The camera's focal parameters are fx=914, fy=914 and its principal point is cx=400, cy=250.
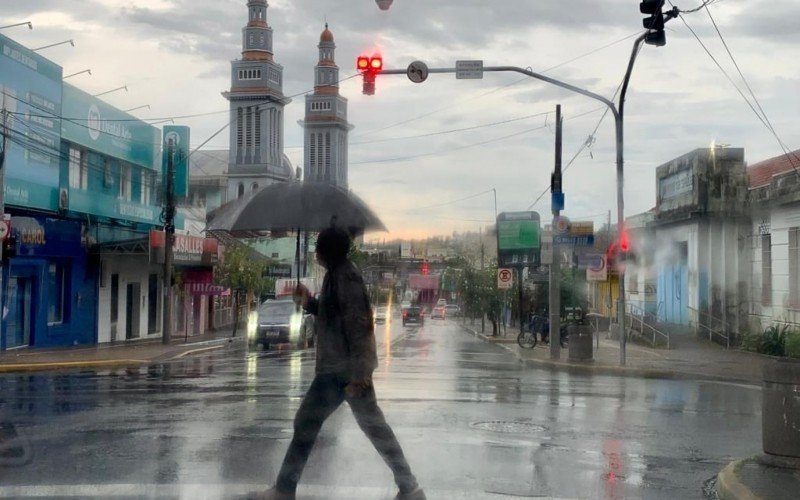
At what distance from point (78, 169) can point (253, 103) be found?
6986 cm

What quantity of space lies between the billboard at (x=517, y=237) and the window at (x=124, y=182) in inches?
743

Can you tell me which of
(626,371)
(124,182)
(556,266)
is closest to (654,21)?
(626,371)

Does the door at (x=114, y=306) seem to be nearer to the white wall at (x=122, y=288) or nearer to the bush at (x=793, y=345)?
the white wall at (x=122, y=288)

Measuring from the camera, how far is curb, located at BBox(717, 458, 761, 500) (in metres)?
7.48

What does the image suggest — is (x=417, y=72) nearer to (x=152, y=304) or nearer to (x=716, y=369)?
(x=716, y=369)

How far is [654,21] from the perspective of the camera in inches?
645

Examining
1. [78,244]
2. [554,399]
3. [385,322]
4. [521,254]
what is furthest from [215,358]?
[385,322]

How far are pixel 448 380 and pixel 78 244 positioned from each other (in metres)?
18.5

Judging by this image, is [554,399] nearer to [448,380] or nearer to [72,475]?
[448,380]

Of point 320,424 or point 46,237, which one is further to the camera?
point 46,237

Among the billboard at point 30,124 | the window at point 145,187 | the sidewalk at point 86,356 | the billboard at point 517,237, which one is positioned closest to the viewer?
the sidewalk at point 86,356

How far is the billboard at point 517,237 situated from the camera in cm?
4619

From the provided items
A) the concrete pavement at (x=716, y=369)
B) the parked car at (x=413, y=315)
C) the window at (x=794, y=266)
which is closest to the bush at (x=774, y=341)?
the concrete pavement at (x=716, y=369)

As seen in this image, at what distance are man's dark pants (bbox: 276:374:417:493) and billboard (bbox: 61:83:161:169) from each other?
24.7 m
